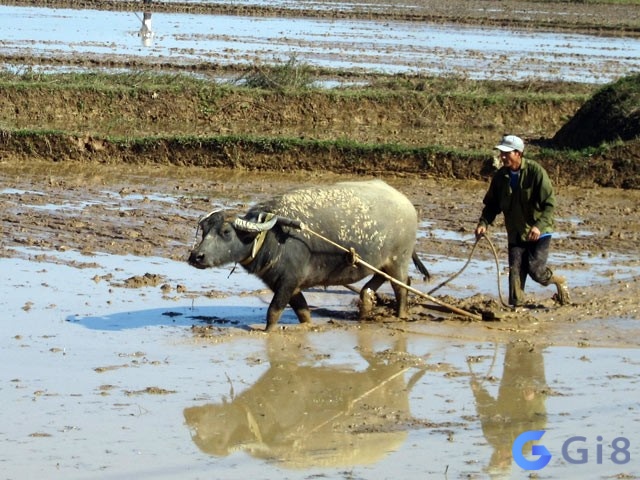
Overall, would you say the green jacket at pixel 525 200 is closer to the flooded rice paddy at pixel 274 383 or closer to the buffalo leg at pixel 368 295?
the flooded rice paddy at pixel 274 383

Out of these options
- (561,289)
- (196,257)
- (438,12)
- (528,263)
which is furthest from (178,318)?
(438,12)

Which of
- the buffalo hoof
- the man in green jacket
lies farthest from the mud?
the man in green jacket

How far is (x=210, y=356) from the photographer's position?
23.6 ft

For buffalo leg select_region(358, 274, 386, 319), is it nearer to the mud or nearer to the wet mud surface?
the wet mud surface

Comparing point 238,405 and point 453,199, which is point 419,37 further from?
point 238,405

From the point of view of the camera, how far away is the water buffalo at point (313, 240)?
764cm

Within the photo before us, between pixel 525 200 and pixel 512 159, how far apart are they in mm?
316

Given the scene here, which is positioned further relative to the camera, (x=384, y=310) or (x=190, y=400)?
(x=384, y=310)

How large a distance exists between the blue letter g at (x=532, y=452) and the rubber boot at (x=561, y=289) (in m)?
2.52

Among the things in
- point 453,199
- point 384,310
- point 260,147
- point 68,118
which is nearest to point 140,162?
point 260,147

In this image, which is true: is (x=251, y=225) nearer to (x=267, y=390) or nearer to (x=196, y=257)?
(x=196, y=257)

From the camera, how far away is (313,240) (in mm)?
7863

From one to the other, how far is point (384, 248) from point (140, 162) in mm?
6307

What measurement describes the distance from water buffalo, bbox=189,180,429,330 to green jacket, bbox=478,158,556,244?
25.5 inches
